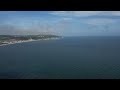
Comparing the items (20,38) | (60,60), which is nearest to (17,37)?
(20,38)

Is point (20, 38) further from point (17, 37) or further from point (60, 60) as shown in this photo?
point (60, 60)
